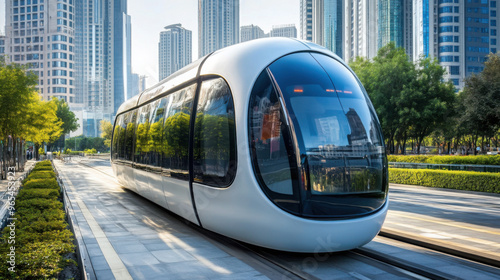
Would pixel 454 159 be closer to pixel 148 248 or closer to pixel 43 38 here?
pixel 148 248

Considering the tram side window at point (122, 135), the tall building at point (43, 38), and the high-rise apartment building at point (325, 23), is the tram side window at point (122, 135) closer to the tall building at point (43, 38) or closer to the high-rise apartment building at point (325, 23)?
the tall building at point (43, 38)

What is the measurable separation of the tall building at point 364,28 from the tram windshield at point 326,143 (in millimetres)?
128242

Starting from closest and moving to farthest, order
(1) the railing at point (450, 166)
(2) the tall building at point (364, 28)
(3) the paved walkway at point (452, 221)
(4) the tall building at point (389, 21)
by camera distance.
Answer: (3) the paved walkway at point (452, 221), (1) the railing at point (450, 166), (2) the tall building at point (364, 28), (4) the tall building at point (389, 21)

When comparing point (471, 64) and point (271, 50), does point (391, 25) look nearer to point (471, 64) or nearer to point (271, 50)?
point (471, 64)

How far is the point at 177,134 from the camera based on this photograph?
855 cm

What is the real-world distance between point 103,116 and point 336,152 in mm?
188114

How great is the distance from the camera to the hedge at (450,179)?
17562 millimetres

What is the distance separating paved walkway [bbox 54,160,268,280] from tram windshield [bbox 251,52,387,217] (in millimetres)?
1348

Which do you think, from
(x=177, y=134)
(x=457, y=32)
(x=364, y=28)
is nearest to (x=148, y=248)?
(x=177, y=134)

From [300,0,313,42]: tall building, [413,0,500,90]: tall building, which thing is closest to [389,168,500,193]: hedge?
[413,0,500,90]: tall building

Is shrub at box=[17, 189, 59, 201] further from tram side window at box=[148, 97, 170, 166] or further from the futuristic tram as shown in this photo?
the futuristic tram

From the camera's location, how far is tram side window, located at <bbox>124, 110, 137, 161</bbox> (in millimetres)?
13203

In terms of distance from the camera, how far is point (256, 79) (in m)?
6.45

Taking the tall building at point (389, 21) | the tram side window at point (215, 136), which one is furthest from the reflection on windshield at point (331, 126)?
the tall building at point (389, 21)
